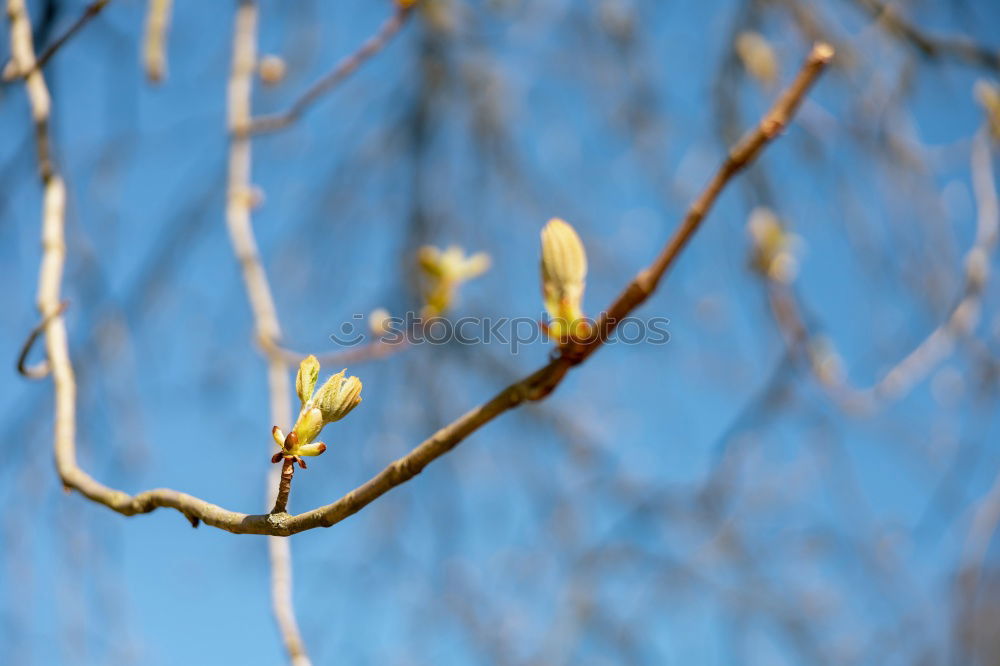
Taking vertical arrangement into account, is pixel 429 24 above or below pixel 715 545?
above

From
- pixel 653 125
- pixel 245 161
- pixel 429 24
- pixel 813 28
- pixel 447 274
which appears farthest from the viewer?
pixel 653 125

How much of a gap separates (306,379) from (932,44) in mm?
Answer: 1331

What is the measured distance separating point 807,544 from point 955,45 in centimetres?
183

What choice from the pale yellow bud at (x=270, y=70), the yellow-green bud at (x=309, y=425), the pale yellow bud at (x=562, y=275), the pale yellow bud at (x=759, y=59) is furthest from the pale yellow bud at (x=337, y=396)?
the pale yellow bud at (x=759, y=59)

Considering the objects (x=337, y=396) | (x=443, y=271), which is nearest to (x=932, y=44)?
(x=443, y=271)

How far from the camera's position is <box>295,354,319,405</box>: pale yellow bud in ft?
1.85

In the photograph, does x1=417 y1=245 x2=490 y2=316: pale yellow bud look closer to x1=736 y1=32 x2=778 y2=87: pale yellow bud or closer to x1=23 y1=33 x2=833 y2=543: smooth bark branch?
x1=23 y1=33 x2=833 y2=543: smooth bark branch

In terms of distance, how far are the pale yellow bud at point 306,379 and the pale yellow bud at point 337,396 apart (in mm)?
11

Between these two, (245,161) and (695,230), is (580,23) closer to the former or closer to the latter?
(245,161)

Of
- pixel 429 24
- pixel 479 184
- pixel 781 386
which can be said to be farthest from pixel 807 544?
pixel 429 24

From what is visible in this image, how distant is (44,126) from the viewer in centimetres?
107

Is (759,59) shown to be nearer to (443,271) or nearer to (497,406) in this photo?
(443,271)

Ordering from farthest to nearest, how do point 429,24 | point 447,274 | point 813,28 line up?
1. point 429,24
2. point 813,28
3. point 447,274

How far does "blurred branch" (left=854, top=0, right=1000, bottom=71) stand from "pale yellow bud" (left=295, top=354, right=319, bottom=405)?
120 cm
